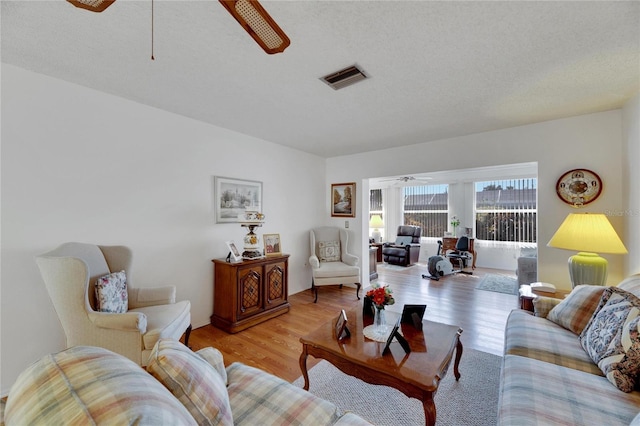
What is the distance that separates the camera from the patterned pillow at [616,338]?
132 centimetres

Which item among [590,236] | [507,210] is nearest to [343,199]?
[590,236]

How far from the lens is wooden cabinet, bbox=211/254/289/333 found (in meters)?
3.05

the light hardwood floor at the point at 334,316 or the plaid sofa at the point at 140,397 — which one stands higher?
the plaid sofa at the point at 140,397

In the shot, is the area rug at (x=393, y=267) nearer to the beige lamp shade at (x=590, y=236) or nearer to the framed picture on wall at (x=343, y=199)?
the framed picture on wall at (x=343, y=199)

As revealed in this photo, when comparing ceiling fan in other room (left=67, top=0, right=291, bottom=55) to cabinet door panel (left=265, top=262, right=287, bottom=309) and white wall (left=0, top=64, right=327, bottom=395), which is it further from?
cabinet door panel (left=265, top=262, right=287, bottom=309)

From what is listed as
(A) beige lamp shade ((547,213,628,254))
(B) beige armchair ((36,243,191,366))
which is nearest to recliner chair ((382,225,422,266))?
(A) beige lamp shade ((547,213,628,254))

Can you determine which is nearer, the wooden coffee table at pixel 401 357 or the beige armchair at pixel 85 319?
the wooden coffee table at pixel 401 357

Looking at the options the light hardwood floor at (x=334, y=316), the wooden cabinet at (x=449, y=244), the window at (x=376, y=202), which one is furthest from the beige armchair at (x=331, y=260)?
the window at (x=376, y=202)

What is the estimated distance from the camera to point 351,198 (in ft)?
15.9

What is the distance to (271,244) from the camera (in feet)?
12.4

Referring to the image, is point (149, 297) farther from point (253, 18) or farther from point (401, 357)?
point (253, 18)

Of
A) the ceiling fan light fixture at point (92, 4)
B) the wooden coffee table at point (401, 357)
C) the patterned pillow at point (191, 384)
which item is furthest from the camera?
the wooden coffee table at point (401, 357)

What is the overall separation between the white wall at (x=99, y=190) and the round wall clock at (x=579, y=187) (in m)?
3.90

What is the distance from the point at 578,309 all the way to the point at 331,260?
10.5 ft
